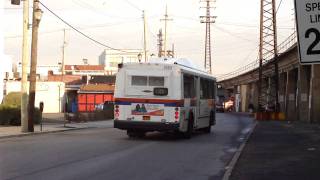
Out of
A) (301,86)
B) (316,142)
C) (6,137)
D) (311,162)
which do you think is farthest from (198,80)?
(301,86)

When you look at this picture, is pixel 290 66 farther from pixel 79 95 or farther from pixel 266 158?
pixel 266 158

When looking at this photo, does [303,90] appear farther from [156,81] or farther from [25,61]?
[156,81]

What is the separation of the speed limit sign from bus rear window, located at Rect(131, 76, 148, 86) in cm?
1866

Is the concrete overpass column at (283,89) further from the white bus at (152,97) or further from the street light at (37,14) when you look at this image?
the white bus at (152,97)

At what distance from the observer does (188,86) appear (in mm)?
25828

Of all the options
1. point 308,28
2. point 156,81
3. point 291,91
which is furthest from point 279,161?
point 291,91

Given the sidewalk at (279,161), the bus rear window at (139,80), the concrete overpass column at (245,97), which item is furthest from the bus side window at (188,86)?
the concrete overpass column at (245,97)

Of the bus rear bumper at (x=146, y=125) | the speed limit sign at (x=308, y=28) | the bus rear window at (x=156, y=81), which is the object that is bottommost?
the bus rear bumper at (x=146, y=125)

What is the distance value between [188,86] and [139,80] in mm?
2308

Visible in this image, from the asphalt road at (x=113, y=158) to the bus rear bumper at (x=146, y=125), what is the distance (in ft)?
1.65

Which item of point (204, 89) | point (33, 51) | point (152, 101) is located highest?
point (33, 51)

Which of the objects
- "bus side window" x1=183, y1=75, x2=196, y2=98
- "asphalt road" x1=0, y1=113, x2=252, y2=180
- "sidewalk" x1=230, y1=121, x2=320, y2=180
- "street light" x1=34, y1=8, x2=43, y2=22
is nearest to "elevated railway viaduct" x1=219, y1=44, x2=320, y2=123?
"bus side window" x1=183, y1=75, x2=196, y2=98

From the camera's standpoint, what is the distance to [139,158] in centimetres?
1736

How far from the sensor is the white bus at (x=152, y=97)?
947 inches
